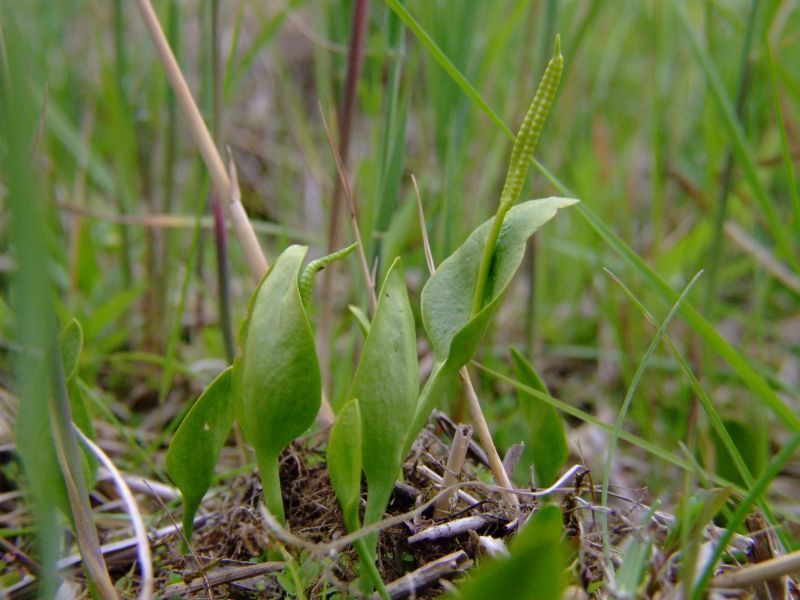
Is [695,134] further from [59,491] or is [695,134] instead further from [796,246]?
[59,491]

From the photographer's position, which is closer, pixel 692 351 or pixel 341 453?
pixel 341 453

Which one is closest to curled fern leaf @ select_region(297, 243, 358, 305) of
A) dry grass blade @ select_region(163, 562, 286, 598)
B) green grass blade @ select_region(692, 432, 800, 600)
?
dry grass blade @ select_region(163, 562, 286, 598)

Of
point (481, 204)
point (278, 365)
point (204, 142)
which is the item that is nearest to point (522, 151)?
point (278, 365)

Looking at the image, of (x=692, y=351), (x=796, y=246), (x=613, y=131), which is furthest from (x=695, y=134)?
(x=692, y=351)

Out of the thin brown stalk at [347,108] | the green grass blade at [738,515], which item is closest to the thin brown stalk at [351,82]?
the thin brown stalk at [347,108]

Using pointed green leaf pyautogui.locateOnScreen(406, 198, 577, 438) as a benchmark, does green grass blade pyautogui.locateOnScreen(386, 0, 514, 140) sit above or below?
above

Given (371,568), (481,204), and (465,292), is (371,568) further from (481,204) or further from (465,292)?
(481,204)

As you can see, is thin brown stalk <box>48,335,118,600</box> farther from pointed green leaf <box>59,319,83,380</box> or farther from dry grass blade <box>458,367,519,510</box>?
dry grass blade <box>458,367,519,510</box>
